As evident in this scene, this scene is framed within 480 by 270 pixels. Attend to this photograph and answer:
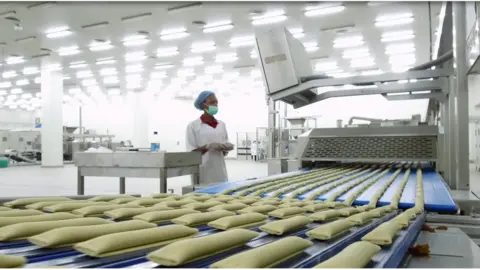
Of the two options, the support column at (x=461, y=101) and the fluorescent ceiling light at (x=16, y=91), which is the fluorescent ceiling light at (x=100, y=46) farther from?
the fluorescent ceiling light at (x=16, y=91)

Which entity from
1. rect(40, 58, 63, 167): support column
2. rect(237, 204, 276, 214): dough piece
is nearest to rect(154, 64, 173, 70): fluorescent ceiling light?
rect(40, 58, 63, 167): support column

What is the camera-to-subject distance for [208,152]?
3986mm

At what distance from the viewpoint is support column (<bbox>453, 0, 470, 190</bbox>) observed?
232 centimetres

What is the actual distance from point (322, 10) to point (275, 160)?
15.4 ft

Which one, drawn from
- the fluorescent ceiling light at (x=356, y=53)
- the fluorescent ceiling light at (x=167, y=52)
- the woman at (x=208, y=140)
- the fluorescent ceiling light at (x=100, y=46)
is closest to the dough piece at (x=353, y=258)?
the woman at (x=208, y=140)

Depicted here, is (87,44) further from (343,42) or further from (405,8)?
(405,8)

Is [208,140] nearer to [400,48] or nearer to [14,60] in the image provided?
[400,48]

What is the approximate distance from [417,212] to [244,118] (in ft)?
67.1

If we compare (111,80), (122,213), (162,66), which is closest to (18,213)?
(122,213)

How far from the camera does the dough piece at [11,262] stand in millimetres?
740

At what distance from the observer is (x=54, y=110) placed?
44.1 ft

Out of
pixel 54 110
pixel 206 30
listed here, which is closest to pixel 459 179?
pixel 206 30

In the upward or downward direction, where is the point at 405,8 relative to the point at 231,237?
upward

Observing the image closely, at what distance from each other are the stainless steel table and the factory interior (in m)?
0.01
